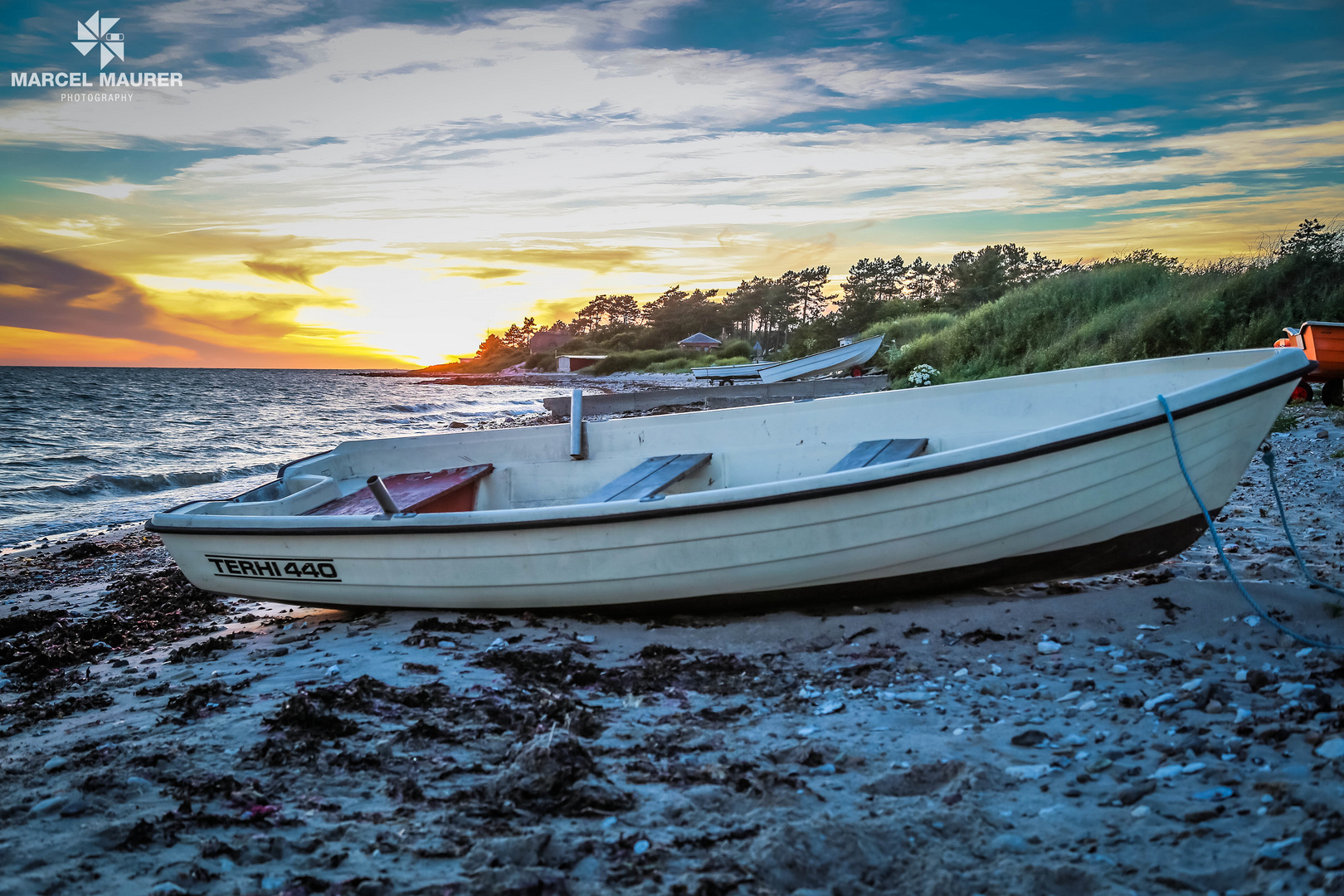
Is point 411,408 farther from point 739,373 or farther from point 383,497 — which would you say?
point 383,497

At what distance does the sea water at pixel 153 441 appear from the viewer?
11.1 metres

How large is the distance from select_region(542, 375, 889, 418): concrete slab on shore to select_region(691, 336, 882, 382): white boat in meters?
6.30

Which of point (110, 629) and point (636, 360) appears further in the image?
point (636, 360)

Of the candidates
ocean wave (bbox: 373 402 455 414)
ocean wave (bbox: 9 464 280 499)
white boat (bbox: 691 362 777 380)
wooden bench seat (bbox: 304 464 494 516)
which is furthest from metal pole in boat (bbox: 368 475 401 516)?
ocean wave (bbox: 373 402 455 414)

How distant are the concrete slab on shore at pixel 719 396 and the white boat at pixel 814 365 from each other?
630 centimetres

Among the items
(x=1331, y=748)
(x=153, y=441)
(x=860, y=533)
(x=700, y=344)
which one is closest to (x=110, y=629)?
(x=860, y=533)

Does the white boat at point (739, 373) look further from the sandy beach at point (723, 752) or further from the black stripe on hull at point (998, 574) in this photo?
the black stripe on hull at point (998, 574)

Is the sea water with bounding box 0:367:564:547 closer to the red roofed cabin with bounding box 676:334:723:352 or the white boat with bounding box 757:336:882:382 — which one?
the white boat with bounding box 757:336:882:382

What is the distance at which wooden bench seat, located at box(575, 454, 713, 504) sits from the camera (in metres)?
4.63

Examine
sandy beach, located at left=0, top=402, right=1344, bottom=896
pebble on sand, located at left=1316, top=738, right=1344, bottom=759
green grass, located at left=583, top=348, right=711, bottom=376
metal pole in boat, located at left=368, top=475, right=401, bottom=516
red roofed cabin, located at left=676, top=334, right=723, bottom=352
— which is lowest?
sandy beach, located at left=0, top=402, right=1344, bottom=896

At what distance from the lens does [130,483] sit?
41.8 ft

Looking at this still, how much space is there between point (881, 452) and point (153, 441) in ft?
64.3

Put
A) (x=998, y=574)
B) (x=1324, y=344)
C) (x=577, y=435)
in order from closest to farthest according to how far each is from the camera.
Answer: (x=998, y=574), (x=577, y=435), (x=1324, y=344)

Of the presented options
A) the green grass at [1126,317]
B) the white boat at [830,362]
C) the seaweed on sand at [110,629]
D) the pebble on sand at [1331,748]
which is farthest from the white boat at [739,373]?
the pebble on sand at [1331,748]
